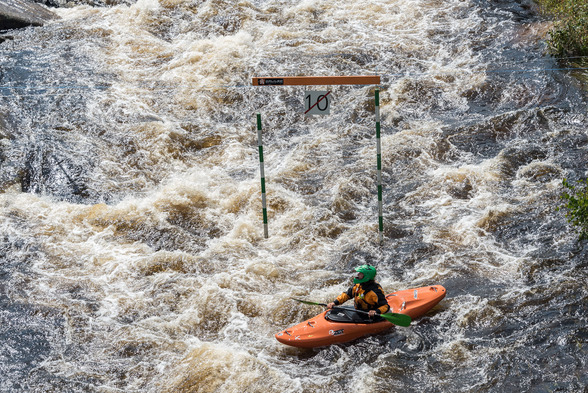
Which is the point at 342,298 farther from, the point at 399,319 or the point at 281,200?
the point at 281,200

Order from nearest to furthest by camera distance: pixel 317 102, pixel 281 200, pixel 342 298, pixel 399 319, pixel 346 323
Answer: pixel 399 319 < pixel 346 323 < pixel 342 298 < pixel 317 102 < pixel 281 200

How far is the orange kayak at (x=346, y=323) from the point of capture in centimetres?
559

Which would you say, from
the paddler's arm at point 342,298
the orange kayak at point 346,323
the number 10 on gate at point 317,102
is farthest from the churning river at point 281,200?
the number 10 on gate at point 317,102

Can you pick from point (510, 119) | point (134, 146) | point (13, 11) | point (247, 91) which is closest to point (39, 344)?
point (134, 146)

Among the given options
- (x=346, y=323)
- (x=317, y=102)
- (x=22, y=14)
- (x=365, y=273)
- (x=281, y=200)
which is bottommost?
(x=346, y=323)

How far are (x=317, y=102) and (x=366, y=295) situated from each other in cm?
244

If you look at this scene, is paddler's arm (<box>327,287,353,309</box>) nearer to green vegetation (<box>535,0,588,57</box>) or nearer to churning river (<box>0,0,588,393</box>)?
churning river (<box>0,0,588,393</box>)

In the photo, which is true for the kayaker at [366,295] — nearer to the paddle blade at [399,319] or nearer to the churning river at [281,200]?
the paddle blade at [399,319]

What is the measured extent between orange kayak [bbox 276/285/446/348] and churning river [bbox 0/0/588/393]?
0.11 m

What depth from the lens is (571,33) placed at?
10297mm

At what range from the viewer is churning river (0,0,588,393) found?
216 inches

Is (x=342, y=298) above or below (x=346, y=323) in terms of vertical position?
above

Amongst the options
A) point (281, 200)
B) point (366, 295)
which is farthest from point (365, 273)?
point (281, 200)

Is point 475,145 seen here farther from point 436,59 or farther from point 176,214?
point 176,214
